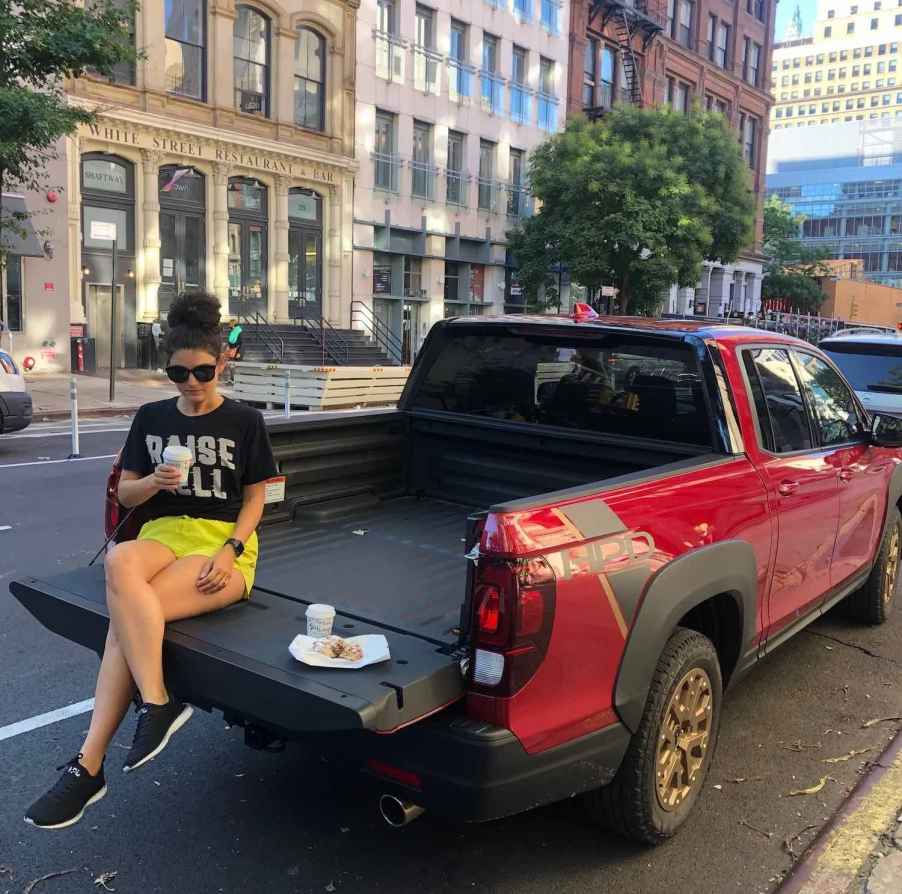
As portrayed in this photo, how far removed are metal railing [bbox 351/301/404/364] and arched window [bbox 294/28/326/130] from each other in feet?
18.2

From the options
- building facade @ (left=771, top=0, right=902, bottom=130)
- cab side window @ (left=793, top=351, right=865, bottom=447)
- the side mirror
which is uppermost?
building facade @ (left=771, top=0, right=902, bottom=130)

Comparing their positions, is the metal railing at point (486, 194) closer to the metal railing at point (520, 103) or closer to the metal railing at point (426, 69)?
the metal railing at point (520, 103)

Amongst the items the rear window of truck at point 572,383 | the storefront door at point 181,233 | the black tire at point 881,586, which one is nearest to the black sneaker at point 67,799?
the rear window of truck at point 572,383

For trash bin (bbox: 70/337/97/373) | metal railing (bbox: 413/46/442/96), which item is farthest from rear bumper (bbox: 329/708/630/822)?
metal railing (bbox: 413/46/442/96)

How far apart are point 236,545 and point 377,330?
88.3 feet

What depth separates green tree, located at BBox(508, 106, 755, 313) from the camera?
2811 centimetres

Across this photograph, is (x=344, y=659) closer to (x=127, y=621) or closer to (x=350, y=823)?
(x=127, y=621)

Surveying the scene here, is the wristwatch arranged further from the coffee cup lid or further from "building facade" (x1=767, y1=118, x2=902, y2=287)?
"building facade" (x1=767, y1=118, x2=902, y2=287)

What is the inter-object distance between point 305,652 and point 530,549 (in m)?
0.73

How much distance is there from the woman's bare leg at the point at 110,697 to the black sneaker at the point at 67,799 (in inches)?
2.3

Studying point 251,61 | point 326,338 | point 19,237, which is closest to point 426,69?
point 251,61

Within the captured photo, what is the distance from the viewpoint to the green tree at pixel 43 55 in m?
13.3

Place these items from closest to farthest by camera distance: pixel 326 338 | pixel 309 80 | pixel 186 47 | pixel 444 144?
pixel 186 47 → pixel 326 338 → pixel 309 80 → pixel 444 144

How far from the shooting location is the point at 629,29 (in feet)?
124
